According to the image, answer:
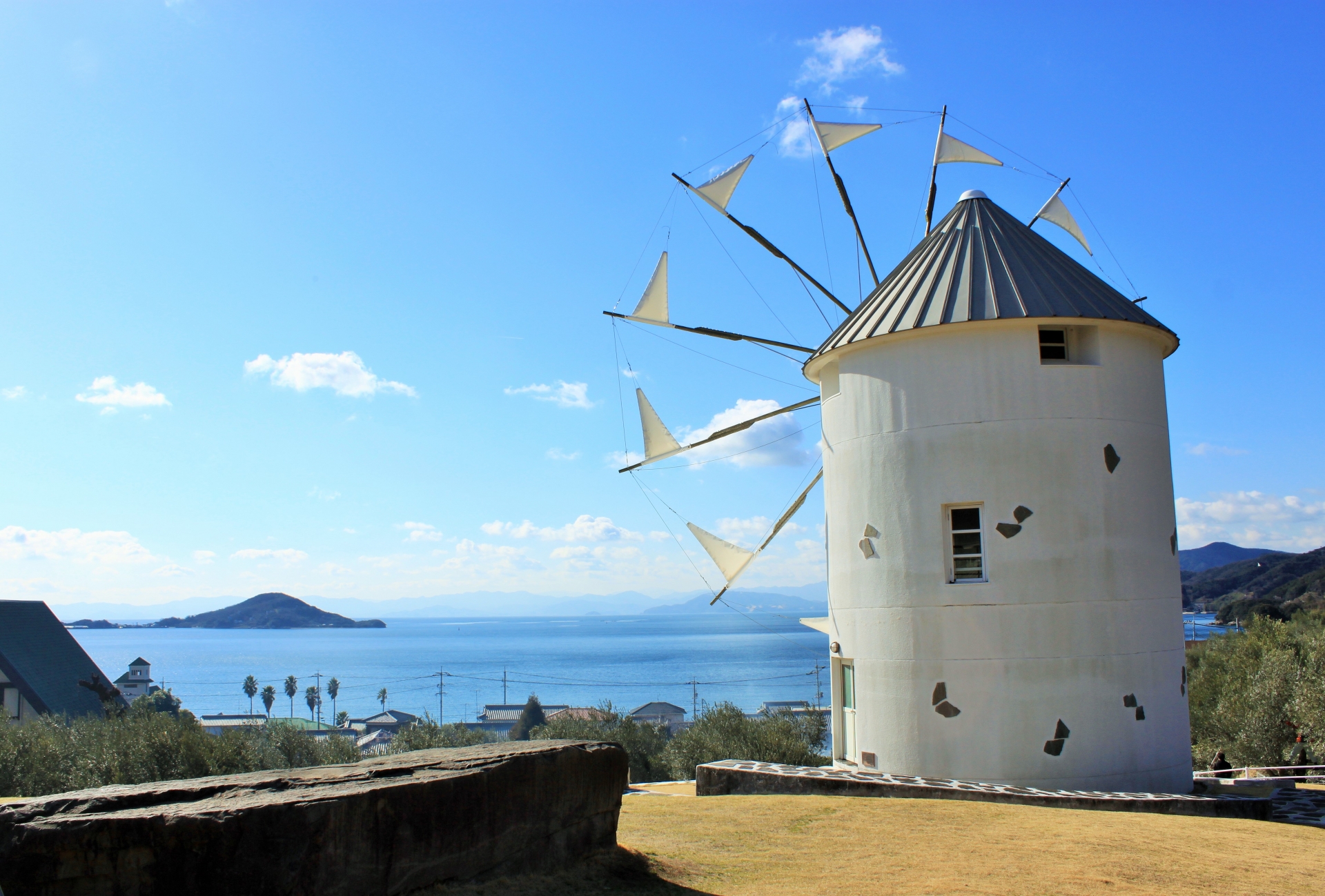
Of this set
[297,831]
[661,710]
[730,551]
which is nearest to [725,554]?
[730,551]

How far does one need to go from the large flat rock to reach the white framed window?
8355 millimetres

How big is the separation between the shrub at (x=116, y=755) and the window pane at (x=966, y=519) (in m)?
21.4

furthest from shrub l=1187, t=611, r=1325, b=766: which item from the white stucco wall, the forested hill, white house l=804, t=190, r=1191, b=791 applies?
the forested hill

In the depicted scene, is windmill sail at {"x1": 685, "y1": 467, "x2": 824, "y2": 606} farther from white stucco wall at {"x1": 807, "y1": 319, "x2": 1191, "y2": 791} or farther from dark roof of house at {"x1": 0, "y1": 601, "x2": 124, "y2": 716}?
dark roof of house at {"x1": 0, "y1": 601, "x2": 124, "y2": 716}

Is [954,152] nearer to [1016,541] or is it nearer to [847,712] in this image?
[1016,541]

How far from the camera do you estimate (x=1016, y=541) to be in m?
13.2

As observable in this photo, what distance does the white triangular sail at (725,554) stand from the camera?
20625 mm

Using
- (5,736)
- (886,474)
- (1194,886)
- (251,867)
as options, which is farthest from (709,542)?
(5,736)

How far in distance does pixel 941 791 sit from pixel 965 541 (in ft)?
11.7

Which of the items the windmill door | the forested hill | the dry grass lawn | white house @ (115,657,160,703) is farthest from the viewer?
white house @ (115,657,160,703)

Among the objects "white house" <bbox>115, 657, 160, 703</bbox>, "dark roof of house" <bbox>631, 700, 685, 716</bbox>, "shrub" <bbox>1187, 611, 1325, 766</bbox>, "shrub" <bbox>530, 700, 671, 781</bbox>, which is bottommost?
"dark roof of house" <bbox>631, 700, 685, 716</bbox>

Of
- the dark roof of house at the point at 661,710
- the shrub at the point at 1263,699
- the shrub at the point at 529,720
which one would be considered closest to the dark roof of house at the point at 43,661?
the shrub at the point at 529,720

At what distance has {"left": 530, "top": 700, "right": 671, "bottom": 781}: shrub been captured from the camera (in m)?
34.5

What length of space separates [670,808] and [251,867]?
247 inches
